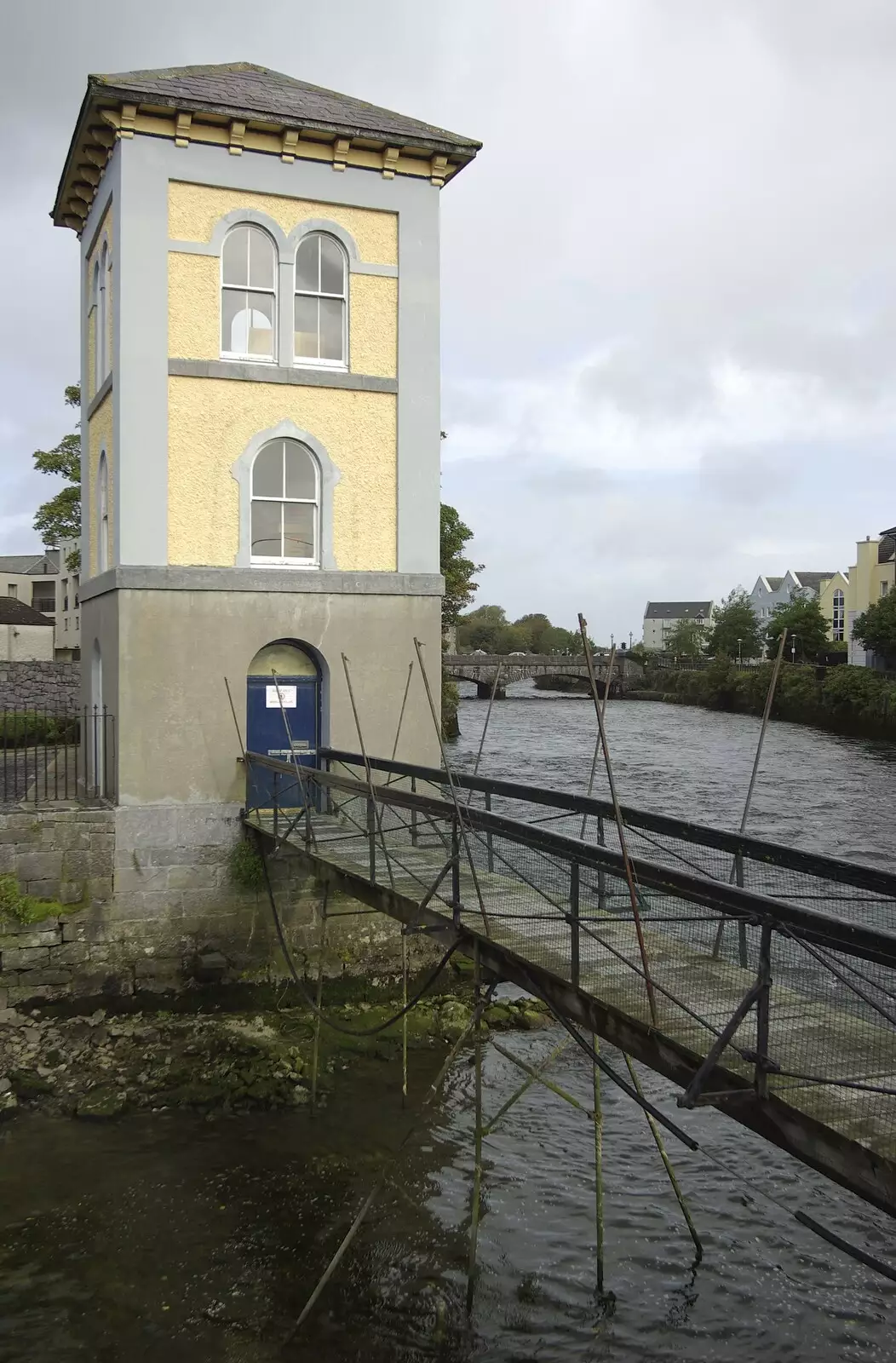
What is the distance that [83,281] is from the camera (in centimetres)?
1745

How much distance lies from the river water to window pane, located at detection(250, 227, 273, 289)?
978cm

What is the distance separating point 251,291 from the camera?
47.8 ft

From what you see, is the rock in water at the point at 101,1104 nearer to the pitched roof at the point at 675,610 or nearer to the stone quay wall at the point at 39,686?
the stone quay wall at the point at 39,686

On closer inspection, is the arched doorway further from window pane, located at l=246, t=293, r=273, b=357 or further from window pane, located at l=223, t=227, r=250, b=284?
window pane, located at l=223, t=227, r=250, b=284

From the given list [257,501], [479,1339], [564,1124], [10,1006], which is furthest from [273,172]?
[479,1339]

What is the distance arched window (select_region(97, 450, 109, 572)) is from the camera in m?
15.8

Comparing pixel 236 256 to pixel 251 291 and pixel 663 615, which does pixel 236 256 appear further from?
pixel 663 615

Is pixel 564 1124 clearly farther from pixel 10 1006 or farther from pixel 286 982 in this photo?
pixel 10 1006

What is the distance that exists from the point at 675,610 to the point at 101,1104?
151m

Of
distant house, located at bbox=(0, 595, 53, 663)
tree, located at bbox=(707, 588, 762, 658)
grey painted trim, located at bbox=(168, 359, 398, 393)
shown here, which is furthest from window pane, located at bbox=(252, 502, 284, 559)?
tree, located at bbox=(707, 588, 762, 658)

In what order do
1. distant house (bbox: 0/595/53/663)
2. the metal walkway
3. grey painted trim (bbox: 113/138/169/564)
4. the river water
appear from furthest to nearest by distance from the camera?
distant house (bbox: 0/595/53/663), grey painted trim (bbox: 113/138/169/564), the river water, the metal walkway

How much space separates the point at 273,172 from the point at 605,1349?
13292 mm

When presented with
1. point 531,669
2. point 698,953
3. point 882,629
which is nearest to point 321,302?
point 698,953

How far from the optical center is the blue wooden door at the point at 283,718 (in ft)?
48.5
